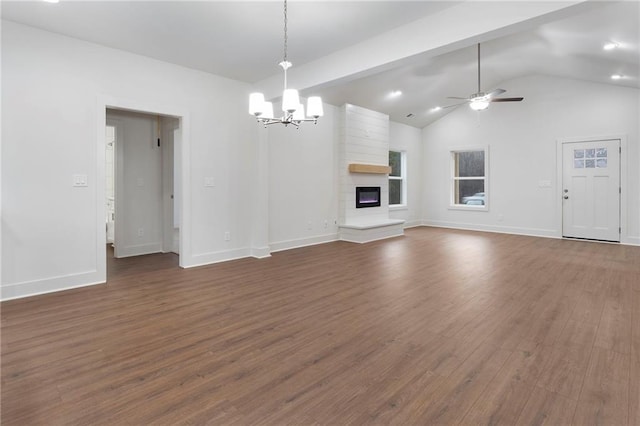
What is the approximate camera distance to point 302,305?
3.26 metres

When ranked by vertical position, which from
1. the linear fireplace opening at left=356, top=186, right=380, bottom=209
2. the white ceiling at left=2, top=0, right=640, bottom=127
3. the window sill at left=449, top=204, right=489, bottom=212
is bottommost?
the window sill at left=449, top=204, right=489, bottom=212

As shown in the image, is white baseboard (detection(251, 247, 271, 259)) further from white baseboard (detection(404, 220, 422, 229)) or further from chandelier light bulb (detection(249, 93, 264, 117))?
white baseboard (detection(404, 220, 422, 229))

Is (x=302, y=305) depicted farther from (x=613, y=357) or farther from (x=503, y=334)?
(x=613, y=357)

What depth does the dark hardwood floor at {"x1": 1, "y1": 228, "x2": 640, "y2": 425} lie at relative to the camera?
1723 millimetres

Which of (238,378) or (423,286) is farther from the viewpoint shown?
(423,286)

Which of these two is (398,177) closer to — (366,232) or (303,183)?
(366,232)

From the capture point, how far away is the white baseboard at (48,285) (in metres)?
3.41

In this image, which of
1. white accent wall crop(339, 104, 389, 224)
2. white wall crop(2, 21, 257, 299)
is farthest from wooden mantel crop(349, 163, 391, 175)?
white wall crop(2, 21, 257, 299)

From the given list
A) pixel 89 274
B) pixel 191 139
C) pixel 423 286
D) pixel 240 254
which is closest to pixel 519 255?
pixel 423 286

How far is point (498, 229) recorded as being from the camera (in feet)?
27.1

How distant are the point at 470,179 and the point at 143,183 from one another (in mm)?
7788

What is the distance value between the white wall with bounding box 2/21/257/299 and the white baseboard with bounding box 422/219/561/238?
7.05 metres

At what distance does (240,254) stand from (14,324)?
116 inches

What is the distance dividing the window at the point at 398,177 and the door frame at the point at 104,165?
579cm
